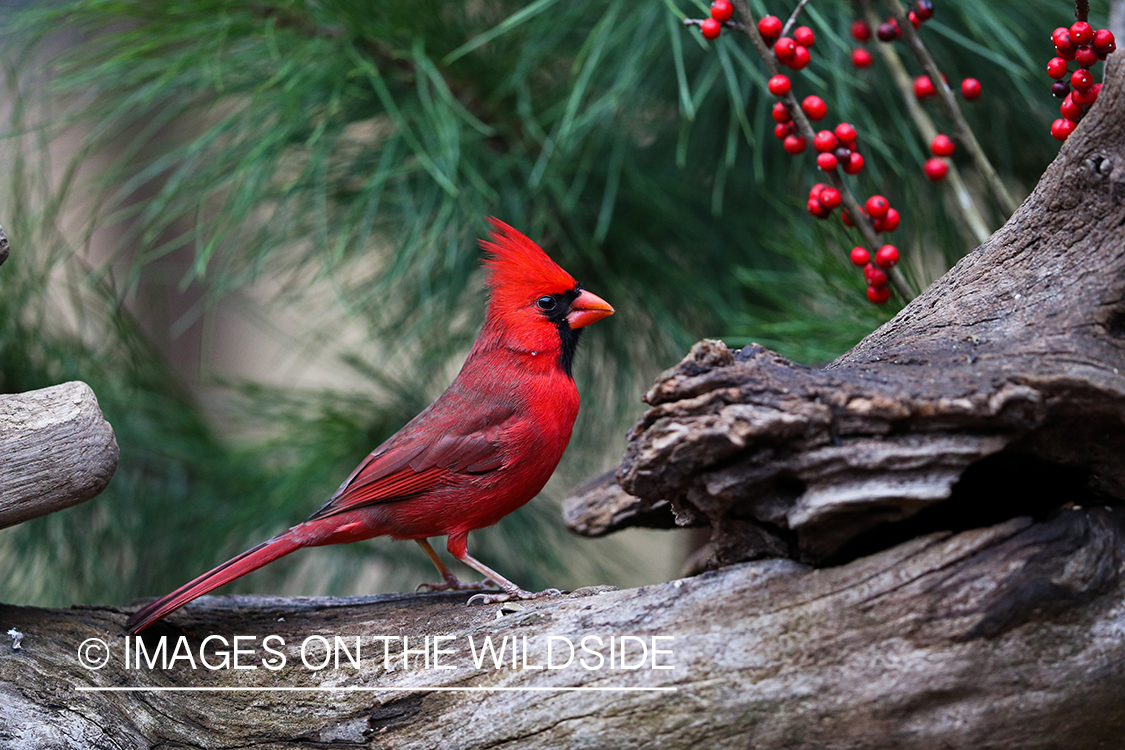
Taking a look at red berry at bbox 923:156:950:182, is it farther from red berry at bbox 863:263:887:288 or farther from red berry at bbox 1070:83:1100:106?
red berry at bbox 1070:83:1100:106

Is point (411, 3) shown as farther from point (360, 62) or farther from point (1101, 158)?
point (1101, 158)

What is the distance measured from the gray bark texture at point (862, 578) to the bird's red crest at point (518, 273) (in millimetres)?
548

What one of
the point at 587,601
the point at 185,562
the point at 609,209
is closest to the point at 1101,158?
the point at 587,601

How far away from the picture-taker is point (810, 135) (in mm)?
1513

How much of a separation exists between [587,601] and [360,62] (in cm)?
121

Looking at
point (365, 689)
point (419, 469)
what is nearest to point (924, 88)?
point (419, 469)

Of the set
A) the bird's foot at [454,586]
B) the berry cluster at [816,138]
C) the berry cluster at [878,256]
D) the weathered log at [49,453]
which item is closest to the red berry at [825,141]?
the berry cluster at [816,138]

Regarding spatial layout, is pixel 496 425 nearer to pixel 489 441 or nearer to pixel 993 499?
pixel 489 441

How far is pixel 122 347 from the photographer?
2.50 metres

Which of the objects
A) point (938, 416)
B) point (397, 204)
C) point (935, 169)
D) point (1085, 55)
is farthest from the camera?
point (397, 204)

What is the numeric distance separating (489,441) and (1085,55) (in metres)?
1.03

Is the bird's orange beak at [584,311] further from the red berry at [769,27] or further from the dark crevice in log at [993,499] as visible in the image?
the dark crevice in log at [993,499]

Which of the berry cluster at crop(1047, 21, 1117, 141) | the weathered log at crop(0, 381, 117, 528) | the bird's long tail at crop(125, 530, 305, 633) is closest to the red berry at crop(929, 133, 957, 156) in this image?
the berry cluster at crop(1047, 21, 1117, 141)

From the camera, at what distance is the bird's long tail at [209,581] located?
141cm
